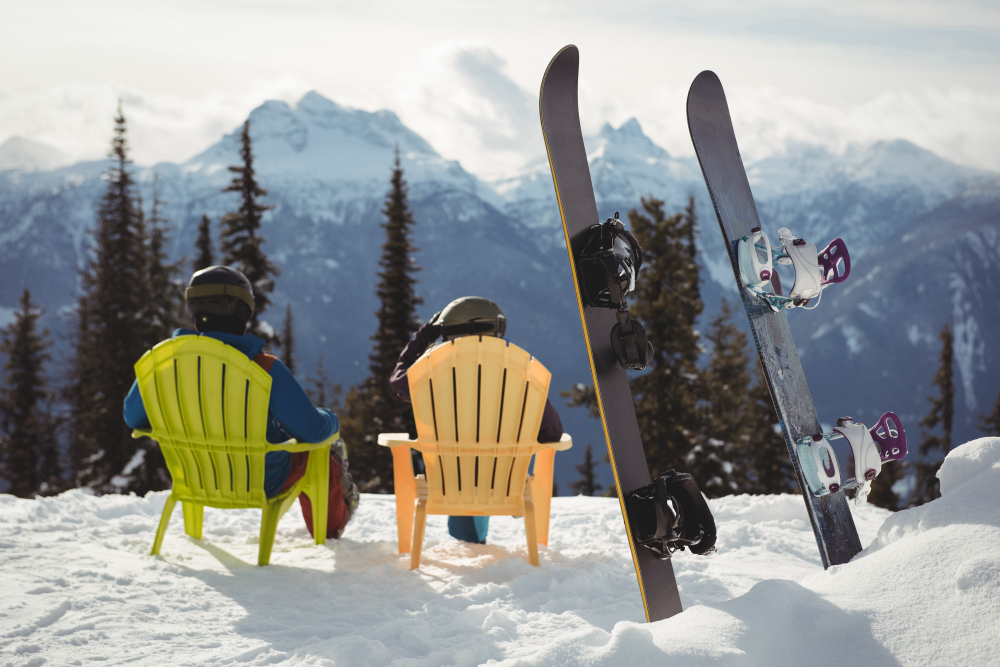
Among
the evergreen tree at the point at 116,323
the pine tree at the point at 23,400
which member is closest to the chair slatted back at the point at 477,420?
the evergreen tree at the point at 116,323

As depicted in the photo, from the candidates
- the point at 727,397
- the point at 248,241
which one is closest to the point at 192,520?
the point at 248,241

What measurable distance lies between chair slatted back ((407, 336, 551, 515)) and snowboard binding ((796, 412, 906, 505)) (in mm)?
1346

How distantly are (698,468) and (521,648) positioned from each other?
1747cm

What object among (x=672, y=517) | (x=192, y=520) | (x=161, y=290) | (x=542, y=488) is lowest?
(x=192, y=520)

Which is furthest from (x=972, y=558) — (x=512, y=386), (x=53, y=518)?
(x=53, y=518)

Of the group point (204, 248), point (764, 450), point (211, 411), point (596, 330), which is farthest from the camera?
point (764, 450)

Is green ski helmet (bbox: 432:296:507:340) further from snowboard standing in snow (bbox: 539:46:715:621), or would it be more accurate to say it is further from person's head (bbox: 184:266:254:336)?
snowboard standing in snow (bbox: 539:46:715:621)

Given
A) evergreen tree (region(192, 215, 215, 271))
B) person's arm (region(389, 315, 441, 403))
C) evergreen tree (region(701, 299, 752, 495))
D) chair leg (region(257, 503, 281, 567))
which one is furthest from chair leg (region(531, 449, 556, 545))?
evergreen tree (region(192, 215, 215, 271))

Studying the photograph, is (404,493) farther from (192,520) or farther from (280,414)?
(192,520)

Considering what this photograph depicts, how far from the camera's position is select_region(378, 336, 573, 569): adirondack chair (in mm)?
3773

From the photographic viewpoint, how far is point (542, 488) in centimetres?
424

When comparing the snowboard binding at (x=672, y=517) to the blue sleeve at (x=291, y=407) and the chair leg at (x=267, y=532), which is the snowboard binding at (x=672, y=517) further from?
the chair leg at (x=267, y=532)

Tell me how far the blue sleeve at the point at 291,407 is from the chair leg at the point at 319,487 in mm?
314

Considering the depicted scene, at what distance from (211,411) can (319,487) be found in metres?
0.77
